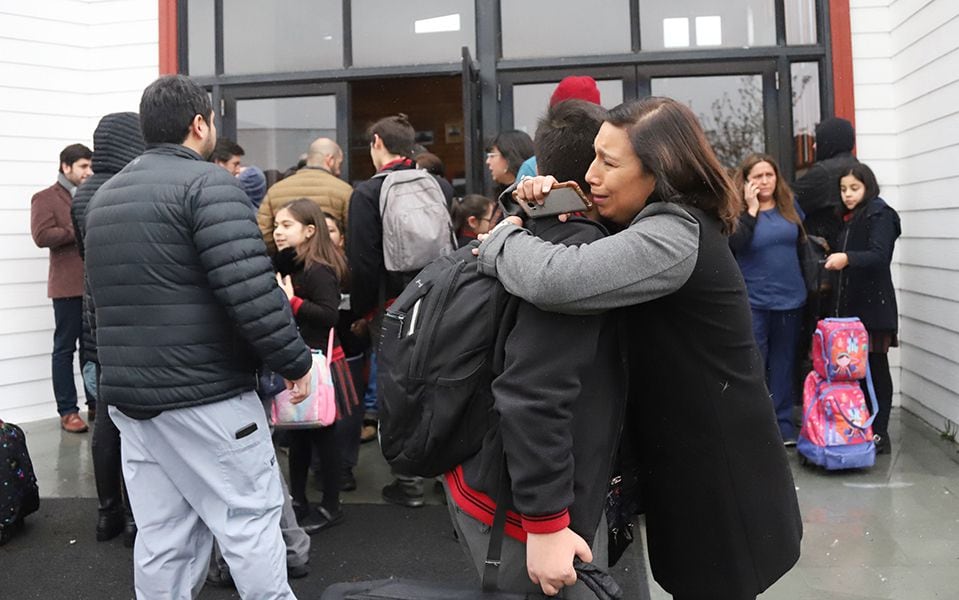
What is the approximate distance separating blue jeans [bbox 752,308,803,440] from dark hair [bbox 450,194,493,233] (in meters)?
1.83

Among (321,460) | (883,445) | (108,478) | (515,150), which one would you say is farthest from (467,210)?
(883,445)

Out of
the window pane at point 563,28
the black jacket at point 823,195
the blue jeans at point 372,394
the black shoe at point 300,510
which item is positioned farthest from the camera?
the window pane at point 563,28

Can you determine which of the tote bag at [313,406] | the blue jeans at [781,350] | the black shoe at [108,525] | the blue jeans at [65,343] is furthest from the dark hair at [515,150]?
the blue jeans at [65,343]

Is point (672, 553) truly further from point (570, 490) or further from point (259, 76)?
point (259, 76)

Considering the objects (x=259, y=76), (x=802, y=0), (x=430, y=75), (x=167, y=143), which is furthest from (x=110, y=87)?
(x=802, y=0)

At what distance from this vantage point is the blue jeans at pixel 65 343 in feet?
21.2

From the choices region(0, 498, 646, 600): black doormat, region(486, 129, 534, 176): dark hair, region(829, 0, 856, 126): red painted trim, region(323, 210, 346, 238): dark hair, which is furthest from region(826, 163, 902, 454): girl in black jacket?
region(323, 210, 346, 238): dark hair

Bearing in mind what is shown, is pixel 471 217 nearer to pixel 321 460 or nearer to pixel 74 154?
pixel 321 460

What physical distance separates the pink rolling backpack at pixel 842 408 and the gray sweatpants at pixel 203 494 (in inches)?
130

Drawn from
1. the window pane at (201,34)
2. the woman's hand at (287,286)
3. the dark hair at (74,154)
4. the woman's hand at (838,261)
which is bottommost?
the woman's hand at (287,286)

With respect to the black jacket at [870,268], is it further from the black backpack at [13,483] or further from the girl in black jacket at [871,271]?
the black backpack at [13,483]

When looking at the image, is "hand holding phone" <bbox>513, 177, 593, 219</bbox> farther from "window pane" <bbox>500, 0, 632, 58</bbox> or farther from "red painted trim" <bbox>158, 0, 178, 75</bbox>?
"red painted trim" <bbox>158, 0, 178, 75</bbox>

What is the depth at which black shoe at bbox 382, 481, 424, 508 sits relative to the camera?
4914 mm

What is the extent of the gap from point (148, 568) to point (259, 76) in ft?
16.3
